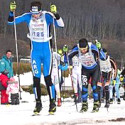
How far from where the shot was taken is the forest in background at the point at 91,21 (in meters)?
46.6

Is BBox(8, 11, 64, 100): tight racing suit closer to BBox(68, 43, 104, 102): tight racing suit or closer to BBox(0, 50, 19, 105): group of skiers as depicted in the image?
BBox(68, 43, 104, 102): tight racing suit

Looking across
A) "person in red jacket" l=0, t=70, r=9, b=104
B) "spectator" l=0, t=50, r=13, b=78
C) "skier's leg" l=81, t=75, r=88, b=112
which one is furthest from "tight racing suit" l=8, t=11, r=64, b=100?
"spectator" l=0, t=50, r=13, b=78

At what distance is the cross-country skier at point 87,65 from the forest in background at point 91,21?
34.9 m

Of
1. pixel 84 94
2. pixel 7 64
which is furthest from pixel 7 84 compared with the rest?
pixel 84 94

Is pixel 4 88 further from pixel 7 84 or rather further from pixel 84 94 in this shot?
pixel 84 94

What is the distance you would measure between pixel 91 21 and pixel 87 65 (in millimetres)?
51667

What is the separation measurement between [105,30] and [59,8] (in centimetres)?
839

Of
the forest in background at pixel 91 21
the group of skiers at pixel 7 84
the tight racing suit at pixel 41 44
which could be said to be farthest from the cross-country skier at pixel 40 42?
the forest in background at pixel 91 21

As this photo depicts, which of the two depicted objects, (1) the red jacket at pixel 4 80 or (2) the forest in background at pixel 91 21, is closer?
(1) the red jacket at pixel 4 80

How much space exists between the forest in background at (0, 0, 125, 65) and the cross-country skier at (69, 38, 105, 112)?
34.9 m

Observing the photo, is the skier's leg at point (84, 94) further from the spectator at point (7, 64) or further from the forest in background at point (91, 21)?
the forest in background at point (91, 21)

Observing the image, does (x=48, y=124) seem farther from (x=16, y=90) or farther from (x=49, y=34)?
(x=16, y=90)

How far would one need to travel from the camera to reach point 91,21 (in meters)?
60.0

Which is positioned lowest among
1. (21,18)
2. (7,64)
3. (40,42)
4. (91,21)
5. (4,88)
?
(91,21)
